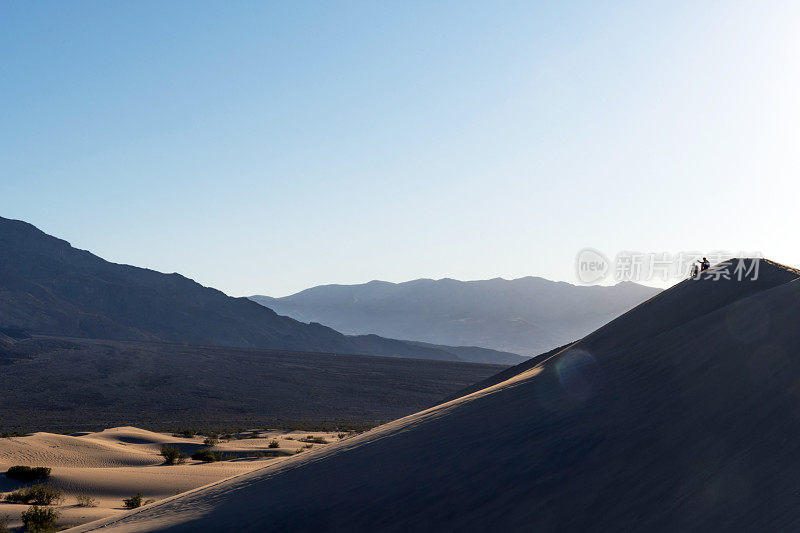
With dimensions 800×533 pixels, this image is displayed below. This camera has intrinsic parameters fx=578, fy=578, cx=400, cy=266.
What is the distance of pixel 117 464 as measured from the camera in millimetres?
16281

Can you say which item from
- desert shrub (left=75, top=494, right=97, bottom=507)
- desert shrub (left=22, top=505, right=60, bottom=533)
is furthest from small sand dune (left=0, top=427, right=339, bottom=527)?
desert shrub (left=22, top=505, right=60, bottom=533)

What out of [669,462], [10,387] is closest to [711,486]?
[669,462]

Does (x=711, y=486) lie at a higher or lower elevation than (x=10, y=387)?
higher

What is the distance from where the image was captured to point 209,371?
54.3 metres

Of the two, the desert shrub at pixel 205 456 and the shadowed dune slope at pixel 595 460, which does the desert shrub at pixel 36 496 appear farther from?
the desert shrub at pixel 205 456

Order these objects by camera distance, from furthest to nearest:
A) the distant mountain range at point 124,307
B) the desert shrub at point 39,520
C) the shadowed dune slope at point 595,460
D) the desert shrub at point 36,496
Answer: the distant mountain range at point 124,307
the desert shrub at point 36,496
the desert shrub at point 39,520
the shadowed dune slope at point 595,460

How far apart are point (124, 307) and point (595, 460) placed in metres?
100

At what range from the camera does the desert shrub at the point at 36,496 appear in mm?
10734

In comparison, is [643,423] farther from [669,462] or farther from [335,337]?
[335,337]

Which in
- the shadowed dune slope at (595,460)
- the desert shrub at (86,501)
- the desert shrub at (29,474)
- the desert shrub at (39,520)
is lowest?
the desert shrub at (86,501)

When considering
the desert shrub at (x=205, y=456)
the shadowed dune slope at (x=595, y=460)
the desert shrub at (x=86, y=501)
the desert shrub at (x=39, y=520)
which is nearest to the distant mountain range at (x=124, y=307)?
the desert shrub at (x=205, y=456)

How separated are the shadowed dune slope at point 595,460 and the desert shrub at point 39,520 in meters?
0.75

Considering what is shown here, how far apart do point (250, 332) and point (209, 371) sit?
46.4m

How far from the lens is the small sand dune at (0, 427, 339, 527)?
38.1 feet
